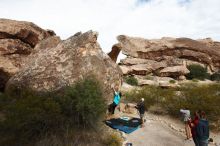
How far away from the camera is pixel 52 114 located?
1092 centimetres

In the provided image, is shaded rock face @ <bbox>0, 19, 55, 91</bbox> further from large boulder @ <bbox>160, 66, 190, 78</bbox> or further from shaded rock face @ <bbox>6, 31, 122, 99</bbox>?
large boulder @ <bbox>160, 66, 190, 78</bbox>

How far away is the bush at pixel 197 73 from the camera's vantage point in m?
33.7

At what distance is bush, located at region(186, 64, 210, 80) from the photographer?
111ft

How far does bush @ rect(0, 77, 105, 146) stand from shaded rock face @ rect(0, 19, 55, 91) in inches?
224

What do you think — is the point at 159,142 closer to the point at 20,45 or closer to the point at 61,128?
the point at 61,128

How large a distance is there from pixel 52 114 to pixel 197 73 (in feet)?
86.4

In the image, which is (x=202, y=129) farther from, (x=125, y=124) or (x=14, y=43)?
(x=14, y=43)

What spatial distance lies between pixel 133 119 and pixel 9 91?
650cm

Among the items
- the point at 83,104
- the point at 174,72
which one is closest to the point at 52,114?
the point at 83,104

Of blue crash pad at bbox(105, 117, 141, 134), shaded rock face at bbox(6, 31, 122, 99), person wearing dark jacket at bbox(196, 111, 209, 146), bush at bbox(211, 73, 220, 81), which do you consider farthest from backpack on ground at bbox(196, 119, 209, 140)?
bush at bbox(211, 73, 220, 81)

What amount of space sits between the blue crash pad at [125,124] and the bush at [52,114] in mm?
1468

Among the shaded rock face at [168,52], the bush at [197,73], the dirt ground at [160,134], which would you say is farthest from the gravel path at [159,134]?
the shaded rock face at [168,52]

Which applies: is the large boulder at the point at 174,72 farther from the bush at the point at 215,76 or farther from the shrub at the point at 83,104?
the shrub at the point at 83,104

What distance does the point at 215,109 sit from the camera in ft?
51.6
